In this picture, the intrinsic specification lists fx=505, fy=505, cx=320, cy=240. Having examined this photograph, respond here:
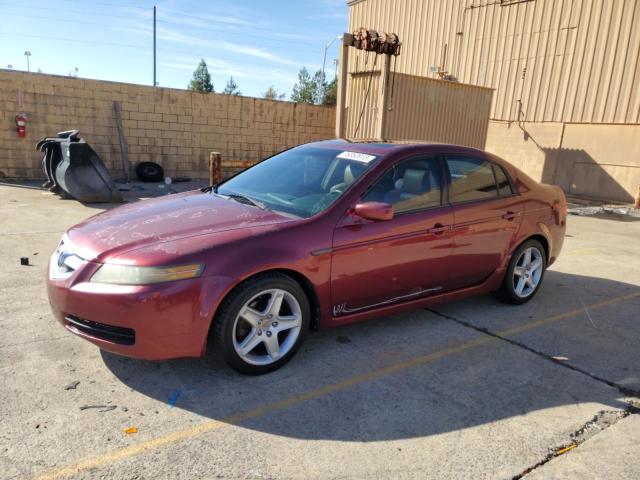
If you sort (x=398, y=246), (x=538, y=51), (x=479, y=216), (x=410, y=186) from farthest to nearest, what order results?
(x=538, y=51), (x=479, y=216), (x=410, y=186), (x=398, y=246)

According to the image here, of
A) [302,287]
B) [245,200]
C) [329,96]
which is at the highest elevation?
[329,96]

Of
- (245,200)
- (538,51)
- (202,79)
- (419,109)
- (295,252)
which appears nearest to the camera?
(295,252)

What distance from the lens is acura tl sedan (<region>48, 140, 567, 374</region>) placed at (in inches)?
120

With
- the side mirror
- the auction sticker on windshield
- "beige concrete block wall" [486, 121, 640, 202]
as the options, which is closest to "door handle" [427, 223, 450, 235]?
the side mirror

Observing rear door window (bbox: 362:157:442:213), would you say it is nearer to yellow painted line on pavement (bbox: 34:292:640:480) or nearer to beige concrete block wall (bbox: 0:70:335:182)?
yellow painted line on pavement (bbox: 34:292:640:480)

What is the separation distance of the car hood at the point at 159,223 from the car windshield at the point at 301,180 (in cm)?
20

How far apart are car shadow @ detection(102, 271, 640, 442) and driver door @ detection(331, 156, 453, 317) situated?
38cm

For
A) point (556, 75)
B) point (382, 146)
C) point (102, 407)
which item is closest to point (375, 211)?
point (382, 146)

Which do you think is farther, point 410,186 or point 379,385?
point 410,186

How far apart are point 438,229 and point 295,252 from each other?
1391mm

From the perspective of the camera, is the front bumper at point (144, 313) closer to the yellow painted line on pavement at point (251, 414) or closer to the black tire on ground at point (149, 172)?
the yellow painted line on pavement at point (251, 414)

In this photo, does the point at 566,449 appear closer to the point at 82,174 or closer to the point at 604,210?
the point at 82,174

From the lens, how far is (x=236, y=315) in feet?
10.5

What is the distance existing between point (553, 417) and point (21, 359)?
3526mm
